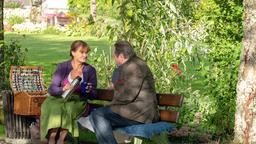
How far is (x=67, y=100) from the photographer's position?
723cm

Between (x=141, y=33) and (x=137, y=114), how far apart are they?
7.28 feet

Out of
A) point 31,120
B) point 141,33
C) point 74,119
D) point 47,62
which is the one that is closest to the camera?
point 74,119

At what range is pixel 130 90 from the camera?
666 cm

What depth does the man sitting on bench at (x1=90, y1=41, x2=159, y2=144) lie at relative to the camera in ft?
21.9

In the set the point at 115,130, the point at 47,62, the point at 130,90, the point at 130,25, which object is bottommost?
the point at 47,62

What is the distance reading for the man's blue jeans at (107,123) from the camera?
6.74 m

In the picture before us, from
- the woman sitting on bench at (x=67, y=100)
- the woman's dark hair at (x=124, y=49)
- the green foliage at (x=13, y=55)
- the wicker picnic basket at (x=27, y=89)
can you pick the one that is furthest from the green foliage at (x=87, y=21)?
the green foliage at (x=13, y=55)

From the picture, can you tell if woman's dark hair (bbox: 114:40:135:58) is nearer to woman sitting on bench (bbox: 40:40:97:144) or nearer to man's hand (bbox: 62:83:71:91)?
woman sitting on bench (bbox: 40:40:97:144)

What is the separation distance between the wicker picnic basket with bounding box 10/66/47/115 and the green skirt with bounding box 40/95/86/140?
42 centimetres

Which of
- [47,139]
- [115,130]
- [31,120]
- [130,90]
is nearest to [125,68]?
[130,90]

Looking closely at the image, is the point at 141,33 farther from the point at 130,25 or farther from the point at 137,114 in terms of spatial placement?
the point at 137,114

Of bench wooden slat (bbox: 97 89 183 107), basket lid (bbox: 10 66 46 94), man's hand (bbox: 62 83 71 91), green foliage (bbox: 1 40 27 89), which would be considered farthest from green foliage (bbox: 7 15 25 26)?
bench wooden slat (bbox: 97 89 183 107)

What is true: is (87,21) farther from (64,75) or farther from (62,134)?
(62,134)

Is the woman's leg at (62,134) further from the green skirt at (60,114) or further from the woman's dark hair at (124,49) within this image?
the woman's dark hair at (124,49)
